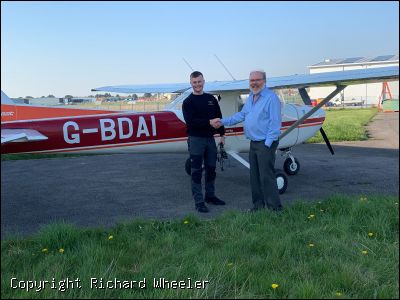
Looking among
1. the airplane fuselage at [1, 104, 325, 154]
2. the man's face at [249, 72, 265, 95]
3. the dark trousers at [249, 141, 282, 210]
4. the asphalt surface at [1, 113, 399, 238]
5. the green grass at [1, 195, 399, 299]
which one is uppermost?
the man's face at [249, 72, 265, 95]

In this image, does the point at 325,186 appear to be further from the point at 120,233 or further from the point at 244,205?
the point at 120,233

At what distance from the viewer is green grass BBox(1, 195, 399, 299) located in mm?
3021

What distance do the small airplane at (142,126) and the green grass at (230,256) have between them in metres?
1.92

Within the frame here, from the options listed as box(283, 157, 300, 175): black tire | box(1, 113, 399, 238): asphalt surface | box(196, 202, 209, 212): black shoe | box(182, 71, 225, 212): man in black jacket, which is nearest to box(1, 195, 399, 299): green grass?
box(196, 202, 209, 212): black shoe

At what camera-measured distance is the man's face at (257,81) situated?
17.6 ft

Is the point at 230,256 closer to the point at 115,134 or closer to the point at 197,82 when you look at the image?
the point at 197,82

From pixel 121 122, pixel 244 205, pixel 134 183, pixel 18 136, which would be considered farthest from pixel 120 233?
pixel 134 183

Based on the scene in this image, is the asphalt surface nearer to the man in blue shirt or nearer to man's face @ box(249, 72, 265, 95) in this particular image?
the man in blue shirt

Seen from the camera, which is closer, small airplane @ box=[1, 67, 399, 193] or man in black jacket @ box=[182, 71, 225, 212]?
man in black jacket @ box=[182, 71, 225, 212]

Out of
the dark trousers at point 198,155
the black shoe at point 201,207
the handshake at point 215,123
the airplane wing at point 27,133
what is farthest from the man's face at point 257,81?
the airplane wing at point 27,133

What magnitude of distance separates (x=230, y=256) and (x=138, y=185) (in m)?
4.43

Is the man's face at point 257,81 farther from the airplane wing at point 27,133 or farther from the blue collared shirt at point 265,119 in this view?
the airplane wing at point 27,133

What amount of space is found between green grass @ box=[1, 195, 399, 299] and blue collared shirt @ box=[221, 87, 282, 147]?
0.98m

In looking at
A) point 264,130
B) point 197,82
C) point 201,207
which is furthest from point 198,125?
point 201,207
